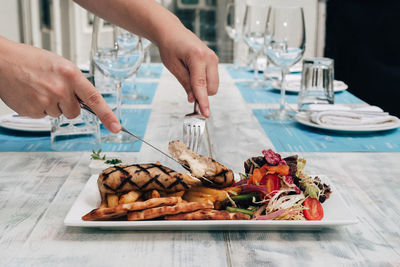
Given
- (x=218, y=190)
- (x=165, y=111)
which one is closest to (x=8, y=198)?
(x=218, y=190)

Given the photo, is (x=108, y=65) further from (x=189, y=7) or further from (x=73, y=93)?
(x=189, y=7)

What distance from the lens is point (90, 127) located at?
4.28ft

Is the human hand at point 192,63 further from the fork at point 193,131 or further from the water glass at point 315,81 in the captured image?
the water glass at point 315,81

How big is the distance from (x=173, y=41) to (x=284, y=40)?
0.51 m

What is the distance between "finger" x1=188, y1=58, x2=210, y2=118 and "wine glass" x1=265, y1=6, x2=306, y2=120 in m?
0.49

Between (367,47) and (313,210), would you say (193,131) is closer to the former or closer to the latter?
(313,210)

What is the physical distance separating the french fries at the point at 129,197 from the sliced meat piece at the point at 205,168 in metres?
0.09

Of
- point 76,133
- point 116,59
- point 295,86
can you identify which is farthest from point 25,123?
point 295,86

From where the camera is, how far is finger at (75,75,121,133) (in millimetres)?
775

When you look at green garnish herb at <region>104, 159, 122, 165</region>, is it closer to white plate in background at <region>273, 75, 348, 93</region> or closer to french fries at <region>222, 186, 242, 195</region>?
french fries at <region>222, 186, 242, 195</region>

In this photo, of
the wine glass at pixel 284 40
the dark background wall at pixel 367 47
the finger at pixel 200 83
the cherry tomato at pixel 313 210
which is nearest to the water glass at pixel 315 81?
the wine glass at pixel 284 40

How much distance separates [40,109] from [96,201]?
19cm

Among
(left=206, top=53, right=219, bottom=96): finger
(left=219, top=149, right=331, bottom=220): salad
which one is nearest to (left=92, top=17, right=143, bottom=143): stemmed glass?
(left=206, top=53, right=219, bottom=96): finger

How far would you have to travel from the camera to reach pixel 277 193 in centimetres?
76
